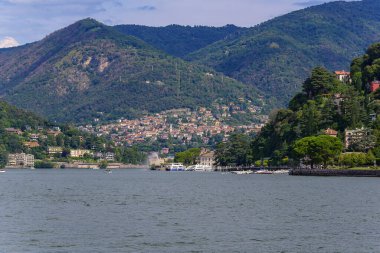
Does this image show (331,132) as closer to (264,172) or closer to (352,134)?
(352,134)

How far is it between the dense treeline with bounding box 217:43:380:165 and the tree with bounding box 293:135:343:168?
0.19m

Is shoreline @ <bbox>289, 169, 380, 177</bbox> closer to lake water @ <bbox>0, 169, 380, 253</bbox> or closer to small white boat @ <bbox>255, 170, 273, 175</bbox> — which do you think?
small white boat @ <bbox>255, 170, 273, 175</bbox>

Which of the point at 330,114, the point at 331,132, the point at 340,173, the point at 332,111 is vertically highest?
the point at 332,111

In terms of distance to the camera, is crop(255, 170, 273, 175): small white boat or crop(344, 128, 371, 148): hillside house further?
crop(255, 170, 273, 175): small white boat

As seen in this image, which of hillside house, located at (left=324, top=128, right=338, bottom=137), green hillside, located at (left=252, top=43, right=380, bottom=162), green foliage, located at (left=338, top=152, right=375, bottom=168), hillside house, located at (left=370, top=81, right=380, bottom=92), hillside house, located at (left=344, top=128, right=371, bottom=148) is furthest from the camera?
hillside house, located at (left=370, top=81, right=380, bottom=92)

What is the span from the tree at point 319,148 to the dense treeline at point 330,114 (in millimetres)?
190

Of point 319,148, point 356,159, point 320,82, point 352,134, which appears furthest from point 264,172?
point 356,159

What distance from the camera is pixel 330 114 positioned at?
16562 cm

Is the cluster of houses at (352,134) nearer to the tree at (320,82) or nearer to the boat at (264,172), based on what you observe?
the boat at (264,172)

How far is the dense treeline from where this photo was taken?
154500 mm

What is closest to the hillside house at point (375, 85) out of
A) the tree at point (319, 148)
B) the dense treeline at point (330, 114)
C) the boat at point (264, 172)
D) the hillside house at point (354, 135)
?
the dense treeline at point (330, 114)

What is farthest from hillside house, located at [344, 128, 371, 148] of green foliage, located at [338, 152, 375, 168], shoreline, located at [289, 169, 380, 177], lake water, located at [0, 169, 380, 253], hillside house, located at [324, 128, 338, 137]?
lake water, located at [0, 169, 380, 253]

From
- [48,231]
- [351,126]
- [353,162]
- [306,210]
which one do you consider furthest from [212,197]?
[351,126]

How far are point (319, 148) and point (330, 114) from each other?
1749 cm
